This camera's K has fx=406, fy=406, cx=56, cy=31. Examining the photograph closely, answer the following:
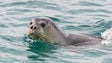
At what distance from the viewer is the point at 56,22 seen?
1206 centimetres

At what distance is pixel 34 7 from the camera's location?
13.6m

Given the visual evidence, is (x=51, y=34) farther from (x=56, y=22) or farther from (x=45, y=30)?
(x=56, y=22)

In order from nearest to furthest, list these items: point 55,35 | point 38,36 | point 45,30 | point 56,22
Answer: point 38,36, point 45,30, point 55,35, point 56,22

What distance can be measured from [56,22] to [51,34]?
8.84ft

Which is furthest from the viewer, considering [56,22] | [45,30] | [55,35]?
[56,22]

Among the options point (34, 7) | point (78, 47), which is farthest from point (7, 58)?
point (34, 7)

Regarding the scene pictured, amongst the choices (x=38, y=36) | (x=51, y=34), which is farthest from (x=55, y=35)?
(x=38, y=36)

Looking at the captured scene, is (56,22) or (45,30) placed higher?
(45,30)

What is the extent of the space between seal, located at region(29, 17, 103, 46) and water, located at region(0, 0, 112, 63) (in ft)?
0.78

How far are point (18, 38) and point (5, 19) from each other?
206 centimetres

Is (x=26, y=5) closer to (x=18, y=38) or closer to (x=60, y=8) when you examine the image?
(x=60, y=8)

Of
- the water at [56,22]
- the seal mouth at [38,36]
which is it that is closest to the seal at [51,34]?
the seal mouth at [38,36]

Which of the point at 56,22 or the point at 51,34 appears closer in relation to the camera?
the point at 51,34

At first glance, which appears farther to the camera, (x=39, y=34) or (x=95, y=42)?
(x=95, y=42)
